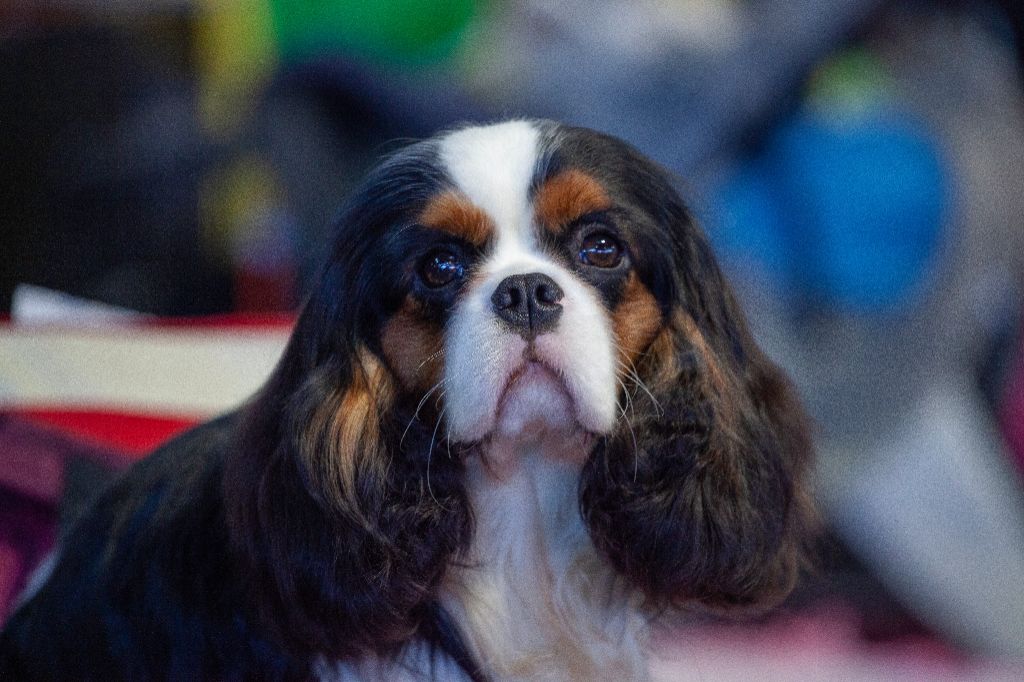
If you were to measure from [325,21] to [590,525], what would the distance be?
1.34 metres

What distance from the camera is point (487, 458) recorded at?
92cm

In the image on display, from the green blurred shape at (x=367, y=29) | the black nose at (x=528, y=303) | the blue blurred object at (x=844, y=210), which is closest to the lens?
the black nose at (x=528, y=303)

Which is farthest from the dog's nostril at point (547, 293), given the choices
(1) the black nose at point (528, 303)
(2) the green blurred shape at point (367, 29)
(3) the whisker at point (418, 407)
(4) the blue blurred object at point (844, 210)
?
(2) the green blurred shape at point (367, 29)

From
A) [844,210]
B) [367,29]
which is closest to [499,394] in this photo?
[844,210]

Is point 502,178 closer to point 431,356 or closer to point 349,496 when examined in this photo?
point 431,356

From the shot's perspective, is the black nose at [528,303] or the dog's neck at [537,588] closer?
the black nose at [528,303]

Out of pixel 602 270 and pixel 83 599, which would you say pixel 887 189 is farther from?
pixel 83 599

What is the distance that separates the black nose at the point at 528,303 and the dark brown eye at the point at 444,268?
0.19ft

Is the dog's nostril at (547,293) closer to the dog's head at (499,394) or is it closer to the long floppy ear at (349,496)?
the dog's head at (499,394)

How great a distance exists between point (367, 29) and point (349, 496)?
129 centimetres

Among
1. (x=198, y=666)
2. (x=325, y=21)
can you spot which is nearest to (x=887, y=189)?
(x=325, y=21)

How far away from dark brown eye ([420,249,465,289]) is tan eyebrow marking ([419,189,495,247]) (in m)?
0.02

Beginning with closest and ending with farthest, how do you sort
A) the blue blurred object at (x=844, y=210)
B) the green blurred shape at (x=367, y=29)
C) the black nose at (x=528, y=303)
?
the black nose at (x=528, y=303) → the blue blurred object at (x=844, y=210) → the green blurred shape at (x=367, y=29)

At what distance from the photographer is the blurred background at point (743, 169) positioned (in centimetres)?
164
